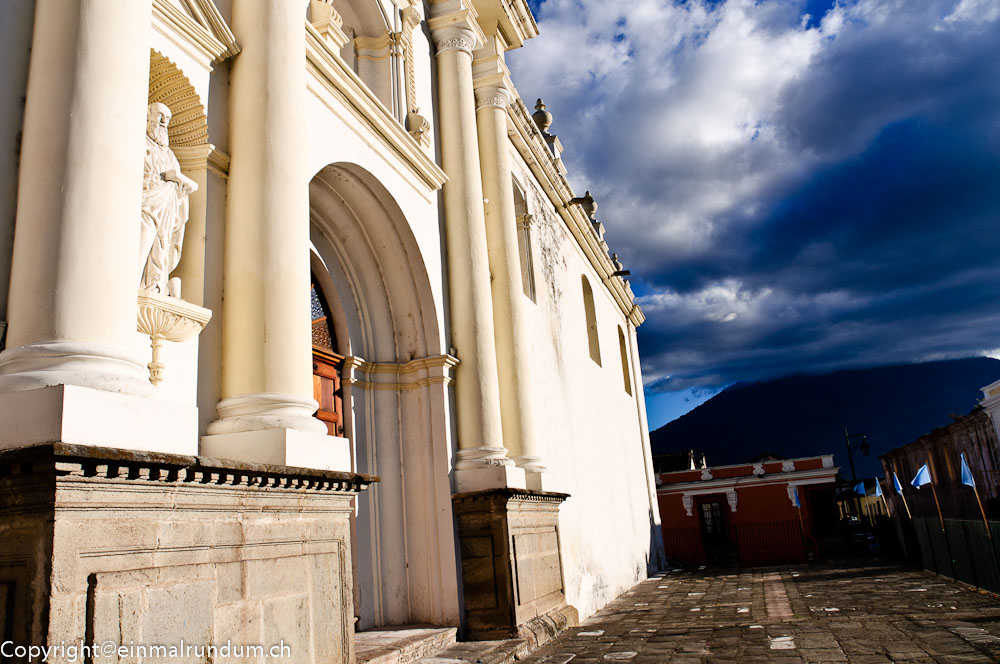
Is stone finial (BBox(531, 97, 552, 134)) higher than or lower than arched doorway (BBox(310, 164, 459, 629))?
higher

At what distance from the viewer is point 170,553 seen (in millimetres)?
3119

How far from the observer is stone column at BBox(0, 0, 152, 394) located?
9.99 ft

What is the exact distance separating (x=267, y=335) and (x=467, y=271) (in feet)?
11.9

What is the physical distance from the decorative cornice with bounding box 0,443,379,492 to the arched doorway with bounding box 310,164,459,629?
293 centimetres

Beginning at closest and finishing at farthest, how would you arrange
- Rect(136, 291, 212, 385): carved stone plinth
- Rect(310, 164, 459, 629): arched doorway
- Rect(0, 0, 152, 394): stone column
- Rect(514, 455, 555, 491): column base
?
1. Rect(0, 0, 152, 394): stone column
2. Rect(136, 291, 212, 385): carved stone plinth
3. Rect(310, 164, 459, 629): arched doorway
4. Rect(514, 455, 555, 491): column base

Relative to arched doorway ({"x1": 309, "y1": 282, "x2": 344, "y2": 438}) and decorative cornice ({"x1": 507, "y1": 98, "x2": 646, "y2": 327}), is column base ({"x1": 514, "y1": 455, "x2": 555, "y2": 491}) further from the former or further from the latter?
decorative cornice ({"x1": 507, "y1": 98, "x2": 646, "y2": 327})

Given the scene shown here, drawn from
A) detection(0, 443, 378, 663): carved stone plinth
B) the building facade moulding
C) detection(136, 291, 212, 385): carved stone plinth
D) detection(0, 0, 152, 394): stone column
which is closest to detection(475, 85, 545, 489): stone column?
detection(0, 443, 378, 663): carved stone plinth

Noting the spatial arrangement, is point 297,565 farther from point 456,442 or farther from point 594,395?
point 594,395

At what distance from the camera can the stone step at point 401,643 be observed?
205 inches

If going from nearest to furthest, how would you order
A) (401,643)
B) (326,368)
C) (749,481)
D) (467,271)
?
(401,643) < (326,368) < (467,271) < (749,481)

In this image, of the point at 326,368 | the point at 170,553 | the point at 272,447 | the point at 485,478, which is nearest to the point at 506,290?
the point at 485,478

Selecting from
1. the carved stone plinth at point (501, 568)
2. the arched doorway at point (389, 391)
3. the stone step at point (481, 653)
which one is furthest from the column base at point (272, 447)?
the carved stone plinth at point (501, 568)

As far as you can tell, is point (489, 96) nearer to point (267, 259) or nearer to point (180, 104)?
point (180, 104)

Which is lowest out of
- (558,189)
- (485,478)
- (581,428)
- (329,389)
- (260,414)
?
(485,478)
